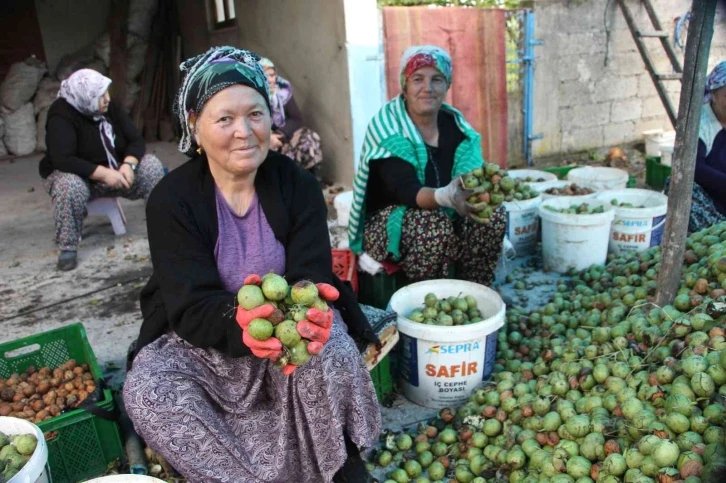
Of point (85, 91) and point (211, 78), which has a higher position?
point (211, 78)

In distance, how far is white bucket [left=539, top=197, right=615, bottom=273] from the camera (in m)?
4.11

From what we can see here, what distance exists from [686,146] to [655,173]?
13.2 feet

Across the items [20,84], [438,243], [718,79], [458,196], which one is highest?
[20,84]

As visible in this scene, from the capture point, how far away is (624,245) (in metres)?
4.39

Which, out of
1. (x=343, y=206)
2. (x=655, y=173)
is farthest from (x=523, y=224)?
(x=655, y=173)

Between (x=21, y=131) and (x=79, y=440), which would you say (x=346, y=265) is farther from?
(x=21, y=131)

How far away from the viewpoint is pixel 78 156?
489 centimetres

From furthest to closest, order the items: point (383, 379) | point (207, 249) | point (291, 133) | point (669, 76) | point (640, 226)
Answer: point (669, 76) → point (291, 133) → point (640, 226) → point (383, 379) → point (207, 249)

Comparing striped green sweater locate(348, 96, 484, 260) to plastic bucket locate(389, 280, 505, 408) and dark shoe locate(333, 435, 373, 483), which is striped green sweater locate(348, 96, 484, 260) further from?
dark shoe locate(333, 435, 373, 483)

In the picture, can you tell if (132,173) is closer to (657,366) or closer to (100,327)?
(100,327)

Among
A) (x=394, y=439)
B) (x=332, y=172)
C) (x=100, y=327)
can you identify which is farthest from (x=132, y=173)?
(x=394, y=439)

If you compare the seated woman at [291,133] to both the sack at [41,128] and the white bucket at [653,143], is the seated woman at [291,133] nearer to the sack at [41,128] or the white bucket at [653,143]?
the white bucket at [653,143]

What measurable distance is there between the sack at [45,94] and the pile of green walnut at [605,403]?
9.28 m

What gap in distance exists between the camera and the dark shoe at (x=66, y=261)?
4.73 metres
